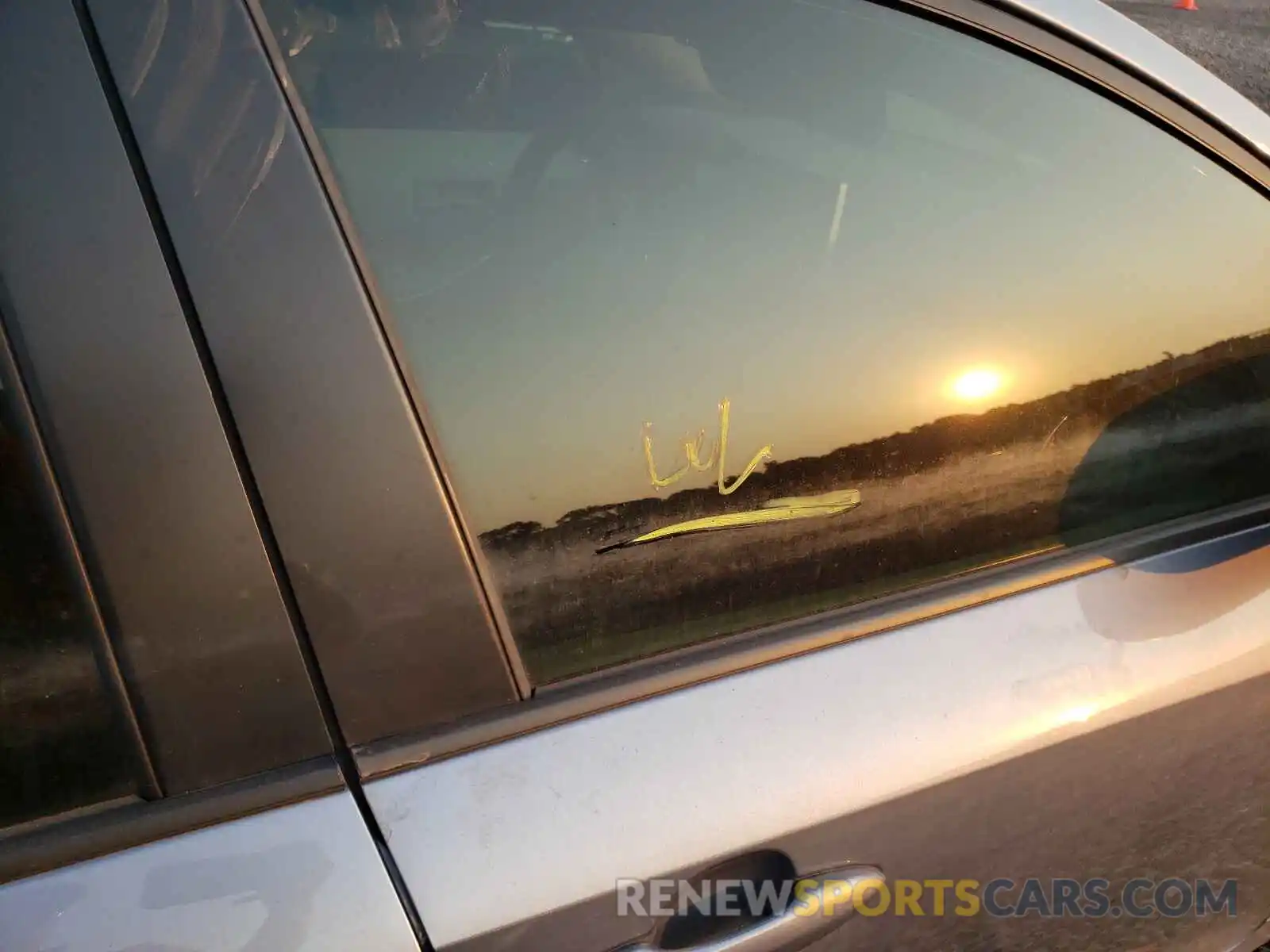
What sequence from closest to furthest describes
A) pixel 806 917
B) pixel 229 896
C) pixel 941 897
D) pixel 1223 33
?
1. pixel 229 896
2. pixel 806 917
3. pixel 941 897
4. pixel 1223 33

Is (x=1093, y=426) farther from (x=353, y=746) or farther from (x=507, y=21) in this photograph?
(x=353, y=746)

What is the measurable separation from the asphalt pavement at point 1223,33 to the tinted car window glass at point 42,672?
648 centimetres

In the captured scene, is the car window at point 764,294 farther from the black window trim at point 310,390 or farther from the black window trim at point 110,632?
the black window trim at point 110,632

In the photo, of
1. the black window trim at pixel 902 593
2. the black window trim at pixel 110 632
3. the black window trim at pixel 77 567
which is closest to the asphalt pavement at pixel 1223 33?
the black window trim at pixel 902 593

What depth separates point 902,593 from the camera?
122cm

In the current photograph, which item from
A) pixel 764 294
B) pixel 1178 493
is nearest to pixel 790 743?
pixel 764 294

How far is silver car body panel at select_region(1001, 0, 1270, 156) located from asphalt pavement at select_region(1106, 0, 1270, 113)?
202 inches

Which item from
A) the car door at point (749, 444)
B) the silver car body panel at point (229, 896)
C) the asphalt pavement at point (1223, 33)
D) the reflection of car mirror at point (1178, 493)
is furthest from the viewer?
the asphalt pavement at point (1223, 33)

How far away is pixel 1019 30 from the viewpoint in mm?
1301

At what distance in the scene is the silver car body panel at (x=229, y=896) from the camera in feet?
2.82

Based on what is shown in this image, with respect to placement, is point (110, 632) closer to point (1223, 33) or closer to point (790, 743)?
point (790, 743)

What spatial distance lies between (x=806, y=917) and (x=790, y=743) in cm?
18

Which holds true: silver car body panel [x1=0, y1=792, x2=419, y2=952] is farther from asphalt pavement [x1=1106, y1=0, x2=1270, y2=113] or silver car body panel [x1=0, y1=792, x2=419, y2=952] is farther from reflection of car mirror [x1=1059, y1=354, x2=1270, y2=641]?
asphalt pavement [x1=1106, y1=0, x2=1270, y2=113]

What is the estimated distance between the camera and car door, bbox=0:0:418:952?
890 mm
